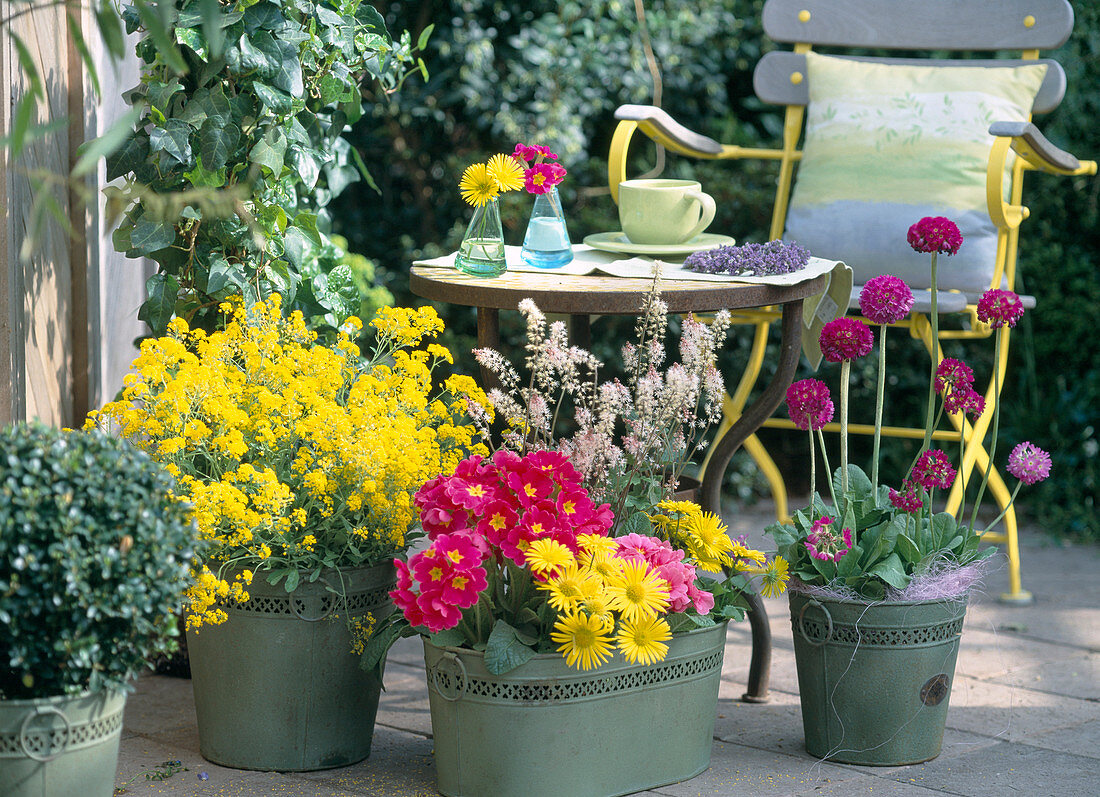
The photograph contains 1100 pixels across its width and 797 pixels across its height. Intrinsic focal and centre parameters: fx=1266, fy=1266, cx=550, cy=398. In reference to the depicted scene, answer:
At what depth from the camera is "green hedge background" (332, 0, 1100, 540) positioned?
371cm

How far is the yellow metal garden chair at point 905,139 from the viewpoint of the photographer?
9.37 ft

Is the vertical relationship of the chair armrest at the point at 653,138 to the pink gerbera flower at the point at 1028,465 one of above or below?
above

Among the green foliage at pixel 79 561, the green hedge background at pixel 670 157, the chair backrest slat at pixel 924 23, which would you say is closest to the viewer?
the green foliage at pixel 79 561

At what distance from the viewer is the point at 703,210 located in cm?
234

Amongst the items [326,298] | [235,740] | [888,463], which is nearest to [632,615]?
[235,740]

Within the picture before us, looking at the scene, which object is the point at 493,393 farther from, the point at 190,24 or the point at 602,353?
the point at 602,353

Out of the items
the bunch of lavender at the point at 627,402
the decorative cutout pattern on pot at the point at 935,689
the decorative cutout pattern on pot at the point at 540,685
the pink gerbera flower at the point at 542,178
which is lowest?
the decorative cutout pattern on pot at the point at 935,689

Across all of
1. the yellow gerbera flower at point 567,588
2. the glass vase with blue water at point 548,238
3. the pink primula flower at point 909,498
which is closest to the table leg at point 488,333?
the glass vase with blue water at point 548,238

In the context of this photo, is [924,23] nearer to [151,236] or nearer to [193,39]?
[193,39]

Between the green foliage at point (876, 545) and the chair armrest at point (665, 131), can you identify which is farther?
the chair armrest at point (665, 131)

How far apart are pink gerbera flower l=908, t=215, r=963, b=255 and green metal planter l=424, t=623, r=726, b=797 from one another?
0.68 m

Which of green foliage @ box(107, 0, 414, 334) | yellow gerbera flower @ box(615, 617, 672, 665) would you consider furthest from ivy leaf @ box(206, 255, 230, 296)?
yellow gerbera flower @ box(615, 617, 672, 665)

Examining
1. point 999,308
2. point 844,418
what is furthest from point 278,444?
point 999,308

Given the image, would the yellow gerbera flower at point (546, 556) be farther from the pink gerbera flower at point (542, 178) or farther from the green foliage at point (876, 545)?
the pink gerbera flower at point (542, 178)
